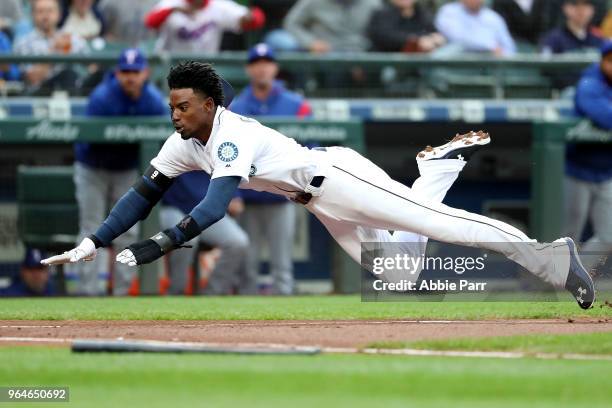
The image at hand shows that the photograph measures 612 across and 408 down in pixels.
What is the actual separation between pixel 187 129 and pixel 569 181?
632cm

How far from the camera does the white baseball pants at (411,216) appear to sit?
7.25 metres

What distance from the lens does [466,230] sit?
23.8 feet

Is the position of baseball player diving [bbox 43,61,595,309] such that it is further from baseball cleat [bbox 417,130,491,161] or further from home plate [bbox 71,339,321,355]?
home plate [bbox 71,339,321,355]

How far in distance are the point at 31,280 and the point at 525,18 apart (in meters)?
6.54

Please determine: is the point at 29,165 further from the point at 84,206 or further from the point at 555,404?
the point at 555,404

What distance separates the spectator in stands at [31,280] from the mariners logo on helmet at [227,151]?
5.14 metres

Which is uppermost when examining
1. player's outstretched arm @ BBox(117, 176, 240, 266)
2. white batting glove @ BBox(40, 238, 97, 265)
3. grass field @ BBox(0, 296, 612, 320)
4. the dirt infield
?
player's outstretched arm @ BBox(117, 176, 240, 266)

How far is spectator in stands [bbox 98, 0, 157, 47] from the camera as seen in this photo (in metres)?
12.9

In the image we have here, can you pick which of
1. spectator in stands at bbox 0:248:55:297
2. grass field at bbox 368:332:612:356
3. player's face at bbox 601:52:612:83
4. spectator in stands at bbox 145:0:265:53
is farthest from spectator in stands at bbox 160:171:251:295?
grass field at bbox 368:332:612:356

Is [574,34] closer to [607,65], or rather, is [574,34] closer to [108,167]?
[607,65]

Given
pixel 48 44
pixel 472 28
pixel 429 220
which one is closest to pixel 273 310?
pixel 429 220

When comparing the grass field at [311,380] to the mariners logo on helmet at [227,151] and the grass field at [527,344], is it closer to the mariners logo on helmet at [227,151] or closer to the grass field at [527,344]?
the grass field at [527,344]

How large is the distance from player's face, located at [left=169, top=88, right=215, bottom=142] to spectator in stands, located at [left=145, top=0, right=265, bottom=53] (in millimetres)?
5686

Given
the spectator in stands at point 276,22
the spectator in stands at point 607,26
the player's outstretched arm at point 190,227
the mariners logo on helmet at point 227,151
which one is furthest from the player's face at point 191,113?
the spectator in stands at point 607,26
